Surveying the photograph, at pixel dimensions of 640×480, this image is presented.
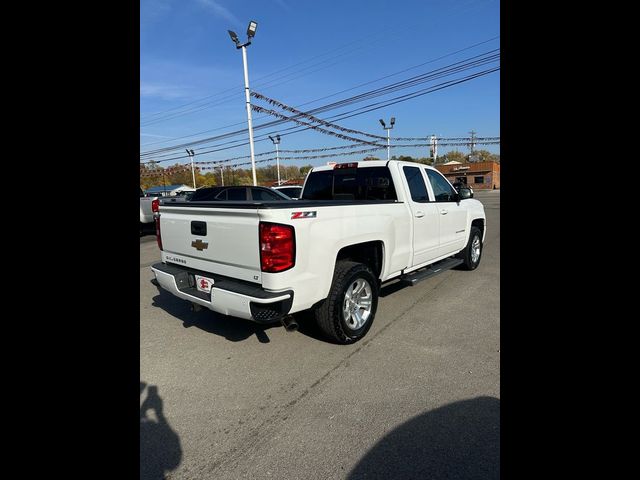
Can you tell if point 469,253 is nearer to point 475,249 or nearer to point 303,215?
point 475,249

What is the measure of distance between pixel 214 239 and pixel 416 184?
3.10m

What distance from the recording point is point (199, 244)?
151 inches

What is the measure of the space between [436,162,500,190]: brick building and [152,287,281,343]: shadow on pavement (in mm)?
57899

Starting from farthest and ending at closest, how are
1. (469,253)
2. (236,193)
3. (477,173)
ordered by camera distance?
(477,173) < (236,193) < (469,253)

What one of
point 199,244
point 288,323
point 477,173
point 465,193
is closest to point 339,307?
point 288,323

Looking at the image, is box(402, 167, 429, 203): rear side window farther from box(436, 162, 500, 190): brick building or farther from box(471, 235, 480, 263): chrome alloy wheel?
box(436, 162, 500, 190): brick building

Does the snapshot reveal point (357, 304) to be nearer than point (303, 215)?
No

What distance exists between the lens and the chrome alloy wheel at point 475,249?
6992 millimetres

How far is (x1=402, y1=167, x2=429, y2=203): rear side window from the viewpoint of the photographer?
516 centimetres
